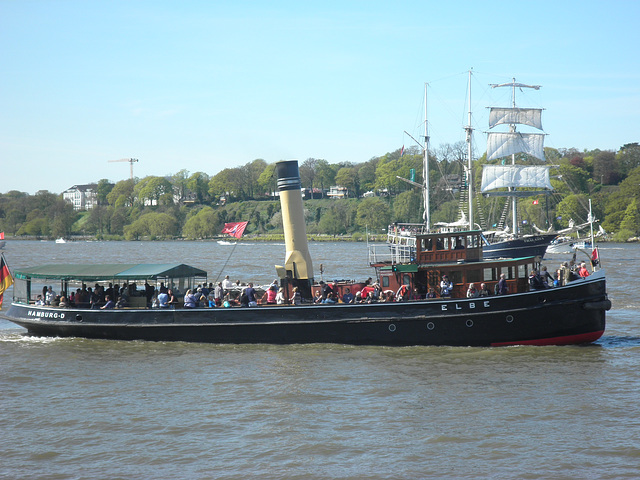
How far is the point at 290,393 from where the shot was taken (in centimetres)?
1880

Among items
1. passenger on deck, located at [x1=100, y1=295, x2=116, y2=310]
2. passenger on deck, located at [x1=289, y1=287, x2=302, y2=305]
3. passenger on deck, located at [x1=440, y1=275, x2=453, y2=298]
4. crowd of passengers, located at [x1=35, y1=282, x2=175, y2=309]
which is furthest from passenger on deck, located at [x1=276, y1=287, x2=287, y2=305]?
passenger on deck, located at [x1=100, y1=295, x2=116, y2=310]

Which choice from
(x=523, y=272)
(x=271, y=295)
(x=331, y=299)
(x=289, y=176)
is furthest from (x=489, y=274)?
(x=289, y=176)

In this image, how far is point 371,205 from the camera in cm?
15000

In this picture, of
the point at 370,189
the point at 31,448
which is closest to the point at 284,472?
the point at 31,448

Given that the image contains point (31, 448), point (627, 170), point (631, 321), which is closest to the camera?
point (31, 448)

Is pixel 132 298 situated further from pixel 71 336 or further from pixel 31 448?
pixel 31 448

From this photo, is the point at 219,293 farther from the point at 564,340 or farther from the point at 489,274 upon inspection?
the point at 564,340

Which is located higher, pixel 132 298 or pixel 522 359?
pixel 132 298

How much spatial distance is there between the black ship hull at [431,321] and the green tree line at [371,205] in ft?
272

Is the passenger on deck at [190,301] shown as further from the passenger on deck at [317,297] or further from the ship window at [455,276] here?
the ship window at [455,276]

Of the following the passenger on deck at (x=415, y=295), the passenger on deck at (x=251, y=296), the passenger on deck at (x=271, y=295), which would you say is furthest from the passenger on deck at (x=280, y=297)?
the passenger on deck at (x=415, y=295)

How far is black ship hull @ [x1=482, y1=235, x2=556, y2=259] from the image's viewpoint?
67250mm

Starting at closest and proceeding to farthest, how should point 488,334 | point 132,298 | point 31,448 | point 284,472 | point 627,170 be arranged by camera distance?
1. point 284,472
2. point 31,448
3. point 488,334
4. point 132,298
5. point 627,170

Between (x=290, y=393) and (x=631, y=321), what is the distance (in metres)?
18.9
